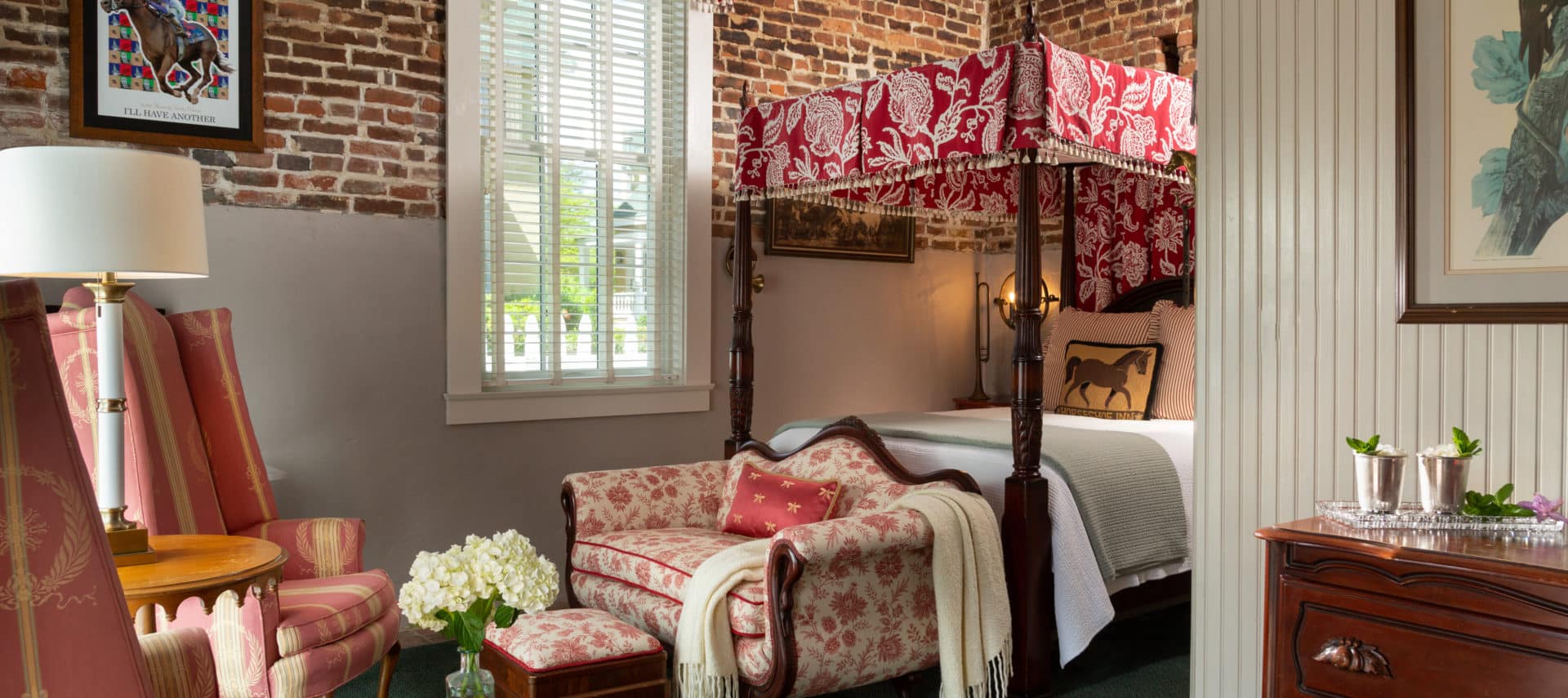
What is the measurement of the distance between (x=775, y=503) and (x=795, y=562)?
82 cm

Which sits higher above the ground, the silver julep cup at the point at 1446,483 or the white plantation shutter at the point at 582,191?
the white plantation shutter at the point at 582,191

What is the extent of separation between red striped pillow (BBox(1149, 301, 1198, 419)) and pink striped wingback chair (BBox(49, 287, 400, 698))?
125 inches

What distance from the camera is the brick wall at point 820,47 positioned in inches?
219

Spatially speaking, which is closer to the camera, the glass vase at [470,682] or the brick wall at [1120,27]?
the glass vase at [470,682]

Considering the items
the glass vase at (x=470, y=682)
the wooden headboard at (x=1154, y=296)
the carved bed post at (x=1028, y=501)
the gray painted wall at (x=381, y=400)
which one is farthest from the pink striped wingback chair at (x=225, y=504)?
the wooden headboard at (x=1154, y=296)

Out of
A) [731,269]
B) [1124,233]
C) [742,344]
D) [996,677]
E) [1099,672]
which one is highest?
[1124,233]

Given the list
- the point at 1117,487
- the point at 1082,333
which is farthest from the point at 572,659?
the point at 1082,333

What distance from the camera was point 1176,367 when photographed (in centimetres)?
489

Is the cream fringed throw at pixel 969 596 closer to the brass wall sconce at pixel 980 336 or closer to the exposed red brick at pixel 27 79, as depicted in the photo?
the brass wall sconce at pixel 980 336

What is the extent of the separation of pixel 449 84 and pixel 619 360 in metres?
1.42

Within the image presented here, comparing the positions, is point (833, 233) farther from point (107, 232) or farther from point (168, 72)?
point (107, 232)

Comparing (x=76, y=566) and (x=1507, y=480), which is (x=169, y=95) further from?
(x=1507, y=480)

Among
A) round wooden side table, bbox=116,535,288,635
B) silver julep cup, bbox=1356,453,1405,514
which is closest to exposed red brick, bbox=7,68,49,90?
round wooden side table, bbox=116,535,288,635

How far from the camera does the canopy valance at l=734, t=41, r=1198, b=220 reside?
3.49 meters
